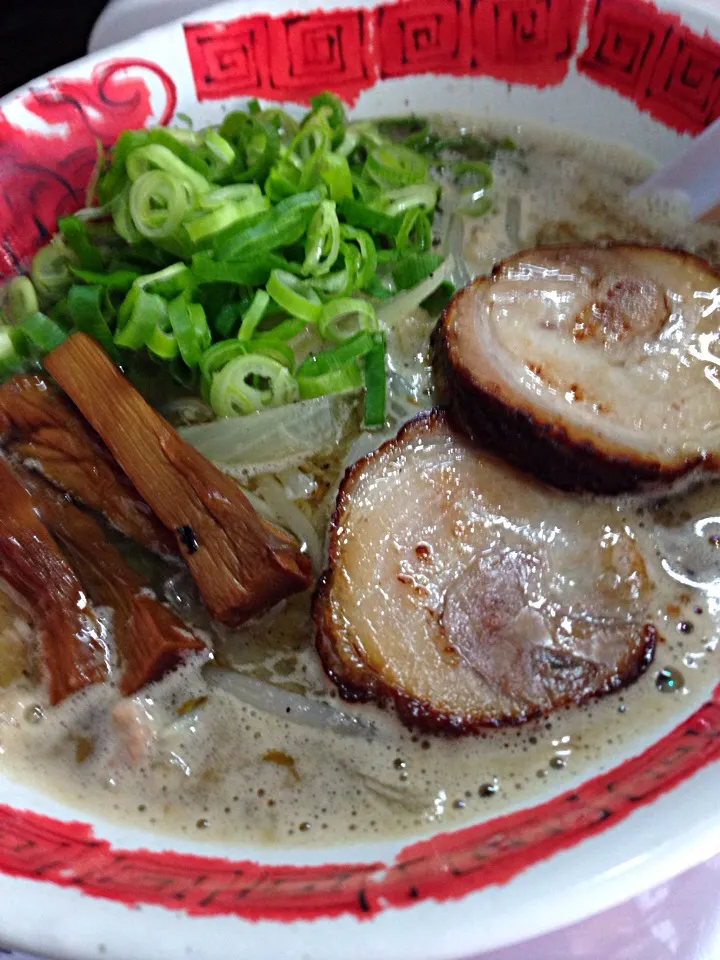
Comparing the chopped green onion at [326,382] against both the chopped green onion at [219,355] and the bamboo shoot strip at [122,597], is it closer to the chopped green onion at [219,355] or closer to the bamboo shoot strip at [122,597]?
the chopped green onion at [219,355]

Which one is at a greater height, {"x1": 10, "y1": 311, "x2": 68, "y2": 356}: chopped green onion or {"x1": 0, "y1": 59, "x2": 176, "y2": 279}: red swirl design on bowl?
{"x1": 0, "y1": 59, "x2": 176, "y2": 279}: red swirl design on bowl

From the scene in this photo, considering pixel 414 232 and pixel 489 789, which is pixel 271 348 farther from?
pixel 489 789

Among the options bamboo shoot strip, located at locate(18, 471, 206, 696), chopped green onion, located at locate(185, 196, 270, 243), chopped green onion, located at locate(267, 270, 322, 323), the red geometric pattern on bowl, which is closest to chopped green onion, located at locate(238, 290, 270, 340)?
chopped green onion, located at locate(267, 270, 322, 323)

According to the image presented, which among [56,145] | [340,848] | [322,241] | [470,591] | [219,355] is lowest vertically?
[340,848]

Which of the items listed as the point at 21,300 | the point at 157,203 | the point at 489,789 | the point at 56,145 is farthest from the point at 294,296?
the point at 489,789

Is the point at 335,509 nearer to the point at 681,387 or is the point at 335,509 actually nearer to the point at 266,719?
the point at 266,719

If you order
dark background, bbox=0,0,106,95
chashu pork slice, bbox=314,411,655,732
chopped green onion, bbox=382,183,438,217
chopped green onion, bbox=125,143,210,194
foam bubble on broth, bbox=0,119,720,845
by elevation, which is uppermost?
dark background, bbox=0,0,106,95

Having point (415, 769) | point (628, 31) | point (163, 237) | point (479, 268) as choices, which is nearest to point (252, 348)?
point (163, 237)

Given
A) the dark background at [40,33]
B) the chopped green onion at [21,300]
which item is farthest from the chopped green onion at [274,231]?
the dark background at [40,33]

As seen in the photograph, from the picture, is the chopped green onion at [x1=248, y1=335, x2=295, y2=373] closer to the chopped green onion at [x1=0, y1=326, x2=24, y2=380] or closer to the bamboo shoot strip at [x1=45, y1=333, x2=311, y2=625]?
the bamboo shoot strip at [x1=45, y1=333, x2=311, y2=625]
